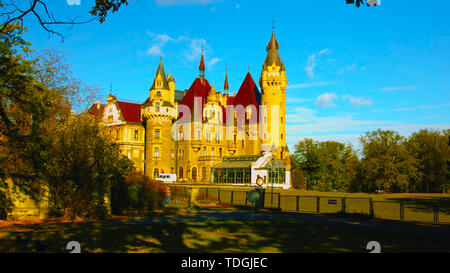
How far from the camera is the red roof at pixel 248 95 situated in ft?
268

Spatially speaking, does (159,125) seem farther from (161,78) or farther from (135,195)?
(135,195)

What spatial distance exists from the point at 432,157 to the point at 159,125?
4850 centimetres

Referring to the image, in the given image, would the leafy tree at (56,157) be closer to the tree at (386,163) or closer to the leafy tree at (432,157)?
the tree at (386,163)

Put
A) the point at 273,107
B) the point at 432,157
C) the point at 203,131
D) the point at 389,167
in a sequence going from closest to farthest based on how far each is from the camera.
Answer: the point at 389,167 → the point at 432,157 → the point at 203,131 → the point at 273,107

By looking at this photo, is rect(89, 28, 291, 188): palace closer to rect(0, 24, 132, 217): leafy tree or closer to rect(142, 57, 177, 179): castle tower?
rect(142, 57, 177, 179): castle tower

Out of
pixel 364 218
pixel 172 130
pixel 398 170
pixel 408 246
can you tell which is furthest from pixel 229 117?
pixel 408 246

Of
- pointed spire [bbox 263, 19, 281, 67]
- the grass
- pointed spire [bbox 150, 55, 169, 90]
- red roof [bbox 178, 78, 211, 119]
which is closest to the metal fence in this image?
the grass

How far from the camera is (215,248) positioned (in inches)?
461

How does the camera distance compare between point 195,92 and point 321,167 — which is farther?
point 321,167

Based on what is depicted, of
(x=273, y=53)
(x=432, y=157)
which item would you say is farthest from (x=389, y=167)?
(x=273, y=53)

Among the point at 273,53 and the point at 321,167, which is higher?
the point at 273,53

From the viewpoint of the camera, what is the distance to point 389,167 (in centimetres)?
6097
